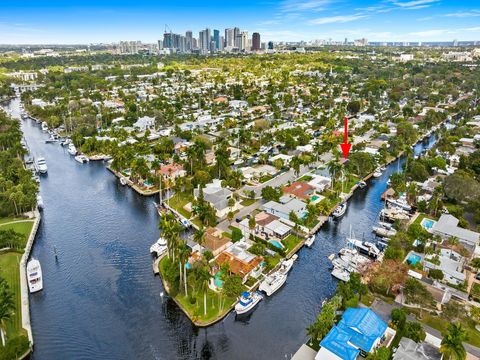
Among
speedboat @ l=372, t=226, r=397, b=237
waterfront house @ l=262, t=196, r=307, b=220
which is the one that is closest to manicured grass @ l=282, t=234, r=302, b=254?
waterfront house @ l=262, t=196, r=307, b=220

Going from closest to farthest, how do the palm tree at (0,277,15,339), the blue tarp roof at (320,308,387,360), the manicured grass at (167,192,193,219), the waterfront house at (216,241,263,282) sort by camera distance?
the blue tarp roof at (320,308,387,360)
the palm tree at (0,277,15,339)
the waterfront house at (216,241,263,282)
the manicured grass at (167,192,193,219)

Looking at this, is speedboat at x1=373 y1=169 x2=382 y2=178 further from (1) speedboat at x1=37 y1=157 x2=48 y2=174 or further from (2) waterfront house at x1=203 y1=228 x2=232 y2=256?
(1) speedboat at x1=37 y1=157 x2=48 y2=174

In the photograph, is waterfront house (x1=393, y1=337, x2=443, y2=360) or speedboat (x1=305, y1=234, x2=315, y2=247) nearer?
waterfront house (x1=393, y1=337, x2=443, y2=360)

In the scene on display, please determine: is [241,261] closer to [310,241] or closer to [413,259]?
[310,241]

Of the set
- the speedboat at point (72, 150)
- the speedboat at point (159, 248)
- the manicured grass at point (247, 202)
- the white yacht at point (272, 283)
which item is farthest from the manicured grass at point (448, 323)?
the speedboat at point (72, 150)

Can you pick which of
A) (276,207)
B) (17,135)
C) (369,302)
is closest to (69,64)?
(17,135)

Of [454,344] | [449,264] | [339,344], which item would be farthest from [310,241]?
[454,344]

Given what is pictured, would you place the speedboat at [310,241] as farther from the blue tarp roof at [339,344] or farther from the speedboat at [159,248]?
the speedboat at [159,248]
